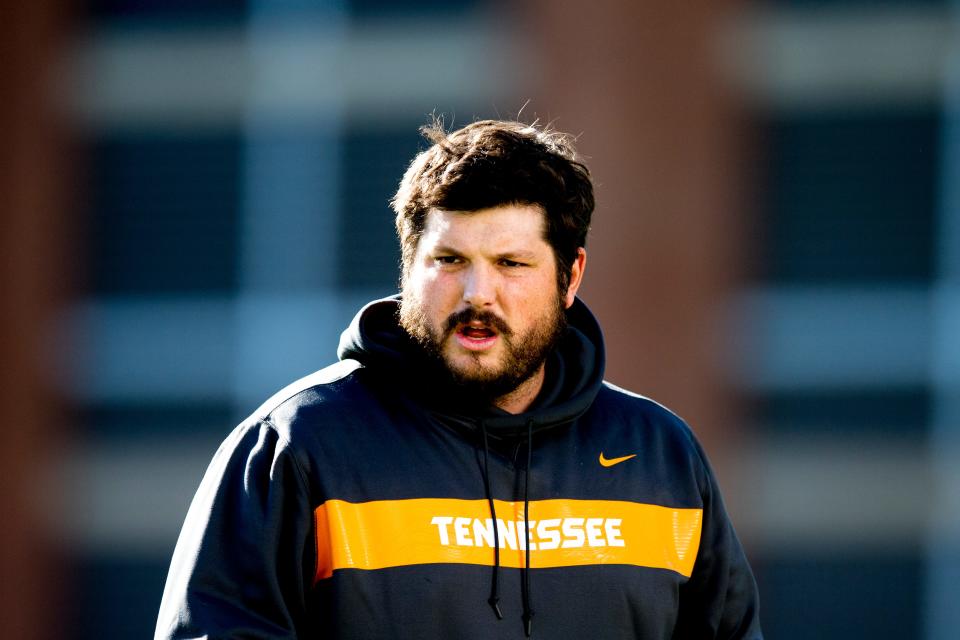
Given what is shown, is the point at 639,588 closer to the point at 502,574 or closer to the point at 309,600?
the point at 502,574

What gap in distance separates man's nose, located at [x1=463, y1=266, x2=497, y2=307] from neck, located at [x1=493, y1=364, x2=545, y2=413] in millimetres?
287

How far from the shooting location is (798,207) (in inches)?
375

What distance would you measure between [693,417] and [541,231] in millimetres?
6036

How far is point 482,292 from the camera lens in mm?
2969

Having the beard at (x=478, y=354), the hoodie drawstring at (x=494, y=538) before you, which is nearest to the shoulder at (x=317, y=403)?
the beard at (x=478, y=354)

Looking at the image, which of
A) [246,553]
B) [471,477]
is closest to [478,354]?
[471,477]

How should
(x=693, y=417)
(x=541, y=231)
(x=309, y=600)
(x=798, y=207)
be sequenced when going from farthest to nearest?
(x=798, y=207)
(x=693, y=417)
(x=541, y=231)
(x=309, y=600)

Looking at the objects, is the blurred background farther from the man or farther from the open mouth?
the open mouth

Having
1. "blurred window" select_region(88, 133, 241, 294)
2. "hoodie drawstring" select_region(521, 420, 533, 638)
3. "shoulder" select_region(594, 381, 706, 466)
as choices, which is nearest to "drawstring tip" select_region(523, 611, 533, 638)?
"hoodie drawstring" select_region(521, 420, 533, 638)

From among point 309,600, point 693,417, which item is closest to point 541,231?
point 309,600

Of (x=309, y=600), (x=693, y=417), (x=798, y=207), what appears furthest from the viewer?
(x=798, y=207)

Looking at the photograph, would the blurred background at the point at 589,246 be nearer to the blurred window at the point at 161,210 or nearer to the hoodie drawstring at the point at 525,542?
the blurred window at the point at 161,210

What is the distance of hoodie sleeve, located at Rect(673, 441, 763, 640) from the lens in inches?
129

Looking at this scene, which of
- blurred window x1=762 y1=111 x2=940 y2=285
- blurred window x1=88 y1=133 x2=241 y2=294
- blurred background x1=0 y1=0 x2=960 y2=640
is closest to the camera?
blurred background x1=0 y1=0 x2=960 y2=640
